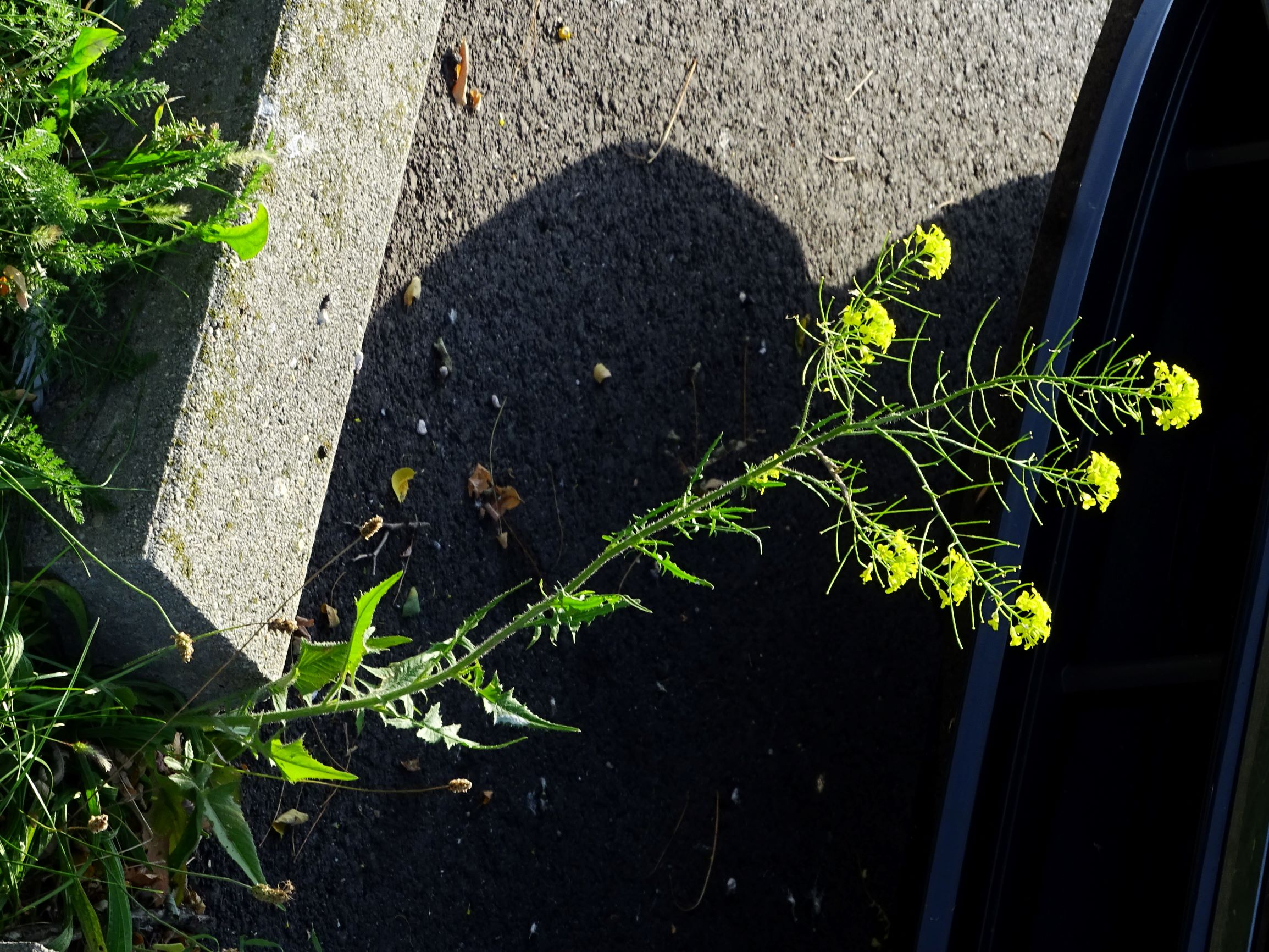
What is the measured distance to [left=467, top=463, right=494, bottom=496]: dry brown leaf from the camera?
→ 303cm

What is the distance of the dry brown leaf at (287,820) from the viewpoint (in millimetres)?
2639

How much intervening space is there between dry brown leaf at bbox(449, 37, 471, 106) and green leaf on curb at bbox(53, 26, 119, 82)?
1189mm

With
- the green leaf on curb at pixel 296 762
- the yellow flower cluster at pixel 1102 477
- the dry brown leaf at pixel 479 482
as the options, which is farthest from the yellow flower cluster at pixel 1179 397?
the dry brown leaf at pixel 479 482

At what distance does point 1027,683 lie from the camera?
9.00 ft

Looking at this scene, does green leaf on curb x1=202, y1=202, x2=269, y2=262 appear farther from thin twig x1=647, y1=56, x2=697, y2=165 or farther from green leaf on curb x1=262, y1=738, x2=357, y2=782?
thin twig x1=647, y1=56, x2=697, y2=165

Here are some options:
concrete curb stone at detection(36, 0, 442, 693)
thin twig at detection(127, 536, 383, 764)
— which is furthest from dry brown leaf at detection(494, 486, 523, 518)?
thin twig at detection(127, 536, 383, 764)

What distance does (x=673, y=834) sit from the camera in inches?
126

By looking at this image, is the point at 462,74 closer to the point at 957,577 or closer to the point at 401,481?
the point at 401,481

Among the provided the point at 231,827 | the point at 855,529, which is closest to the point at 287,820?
the point at 231,827

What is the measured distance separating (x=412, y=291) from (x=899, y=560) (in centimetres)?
173

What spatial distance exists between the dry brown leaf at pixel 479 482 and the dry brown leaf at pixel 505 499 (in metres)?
0.03

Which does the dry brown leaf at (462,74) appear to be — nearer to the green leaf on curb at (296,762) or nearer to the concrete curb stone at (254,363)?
the concrete curb stone at (254,363)

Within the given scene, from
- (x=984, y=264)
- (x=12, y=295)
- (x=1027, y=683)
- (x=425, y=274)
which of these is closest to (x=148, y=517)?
(x=12, y=295)

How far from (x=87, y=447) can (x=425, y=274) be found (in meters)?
1.16
